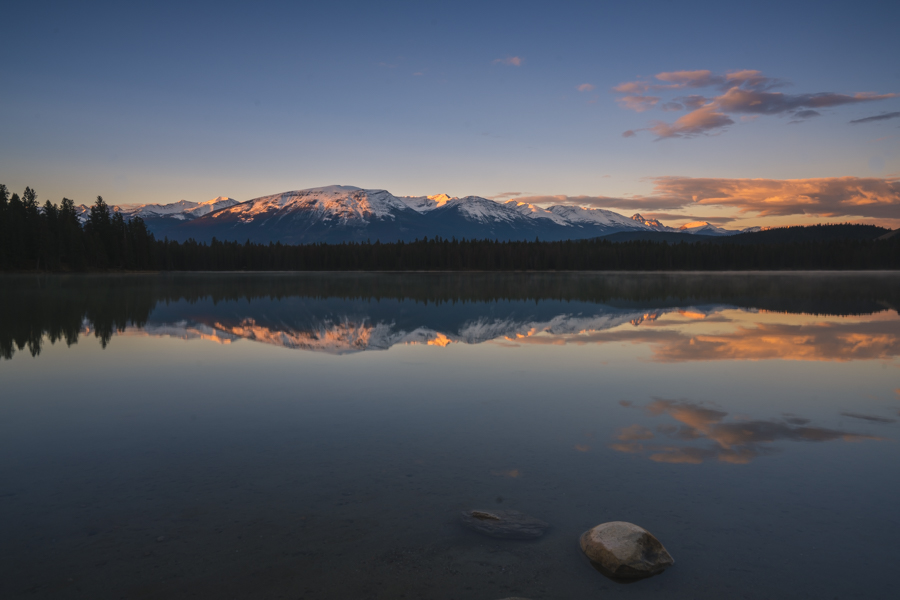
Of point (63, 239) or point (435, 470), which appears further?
point (63, 239)

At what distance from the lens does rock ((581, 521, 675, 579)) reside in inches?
247

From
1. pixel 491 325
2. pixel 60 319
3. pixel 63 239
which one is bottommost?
pixel 491 325

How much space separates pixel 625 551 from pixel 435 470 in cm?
362

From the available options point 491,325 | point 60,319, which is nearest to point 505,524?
point 491,325

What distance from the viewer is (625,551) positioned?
20.9ft

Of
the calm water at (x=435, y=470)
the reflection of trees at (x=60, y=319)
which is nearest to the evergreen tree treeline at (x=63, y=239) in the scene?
the reflection of trees at (x=60, y=319)

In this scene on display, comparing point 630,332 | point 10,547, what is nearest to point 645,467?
point 10,547

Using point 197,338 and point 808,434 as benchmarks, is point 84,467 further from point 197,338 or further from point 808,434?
point 197,338

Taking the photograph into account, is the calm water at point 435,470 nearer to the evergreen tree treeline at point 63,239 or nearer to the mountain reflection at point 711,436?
the mountain reflection at point 711,436

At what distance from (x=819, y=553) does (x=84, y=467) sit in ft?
36.9

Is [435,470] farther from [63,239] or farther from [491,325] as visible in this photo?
[63,239]

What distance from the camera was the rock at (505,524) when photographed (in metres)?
7.04

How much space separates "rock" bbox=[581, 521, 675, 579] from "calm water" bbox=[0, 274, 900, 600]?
0.19 meters

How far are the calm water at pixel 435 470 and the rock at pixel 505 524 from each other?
16 centimetres
